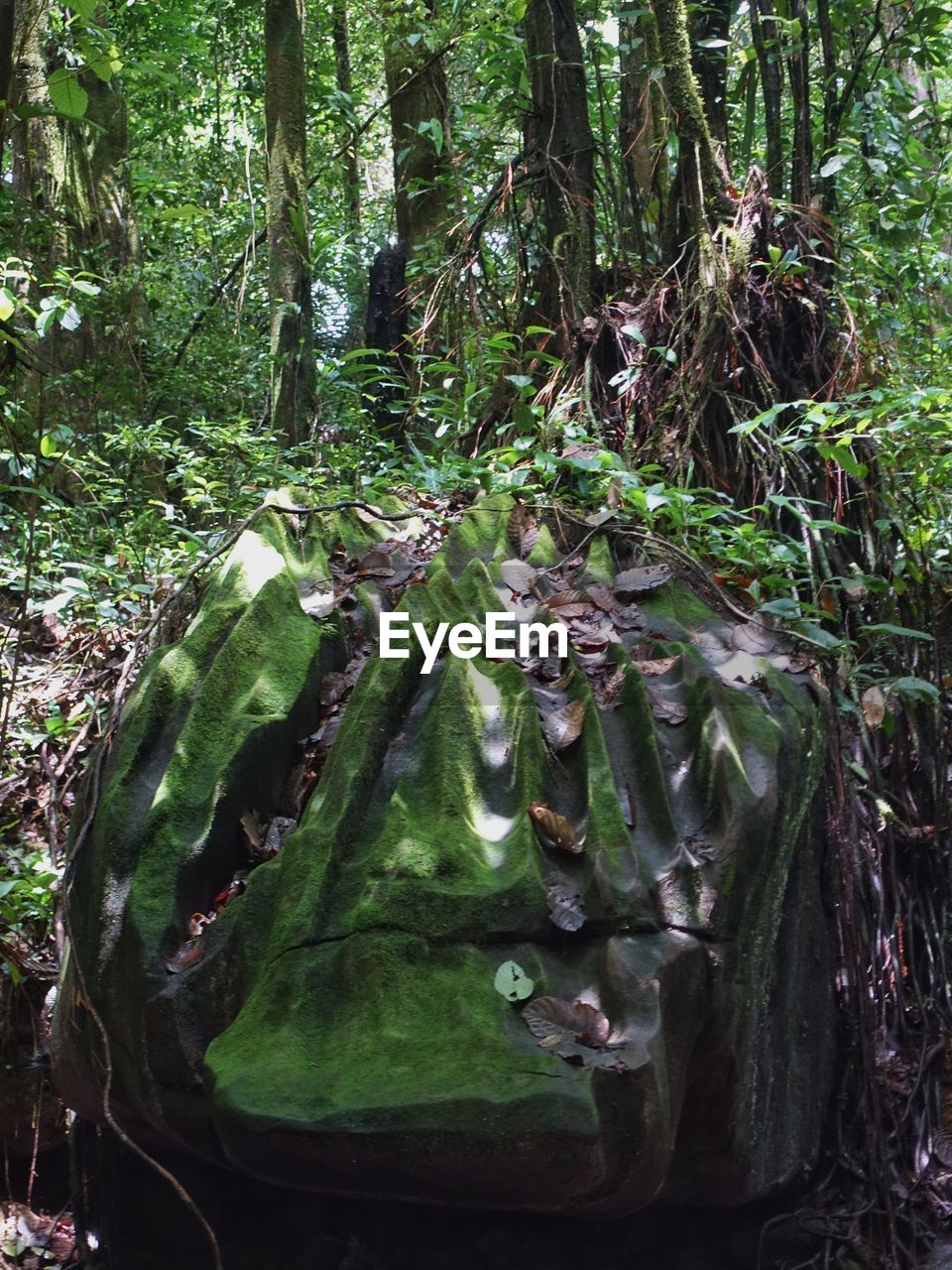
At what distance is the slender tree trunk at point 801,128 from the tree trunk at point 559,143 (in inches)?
42.3

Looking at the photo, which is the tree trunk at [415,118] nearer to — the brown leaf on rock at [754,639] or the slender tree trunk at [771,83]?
the slender tree trunk at [771,83]

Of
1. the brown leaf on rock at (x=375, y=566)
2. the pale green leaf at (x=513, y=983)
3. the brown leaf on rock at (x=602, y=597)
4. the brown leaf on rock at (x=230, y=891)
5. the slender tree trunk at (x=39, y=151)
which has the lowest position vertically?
the pale green leaf at (x=513, y=983)

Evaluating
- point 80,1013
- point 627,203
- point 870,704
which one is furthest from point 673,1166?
point 627,203

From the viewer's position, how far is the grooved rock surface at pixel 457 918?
2354 millimetres

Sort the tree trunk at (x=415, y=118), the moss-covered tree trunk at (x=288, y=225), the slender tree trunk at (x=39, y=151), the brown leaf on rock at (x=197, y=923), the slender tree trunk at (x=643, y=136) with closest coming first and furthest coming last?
1. the brown leaf on rock at (x=197, y=923)
2. the slender tree trunk at (x=643, y=136)
3. the moss-covered tree trunk at (x=288, y=225)
4. the slender tree trunk at (x=39, y=151)
5. the tree trunk at (x=415, y=118)

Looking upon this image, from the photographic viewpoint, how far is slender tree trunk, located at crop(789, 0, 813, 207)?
562 centimetres

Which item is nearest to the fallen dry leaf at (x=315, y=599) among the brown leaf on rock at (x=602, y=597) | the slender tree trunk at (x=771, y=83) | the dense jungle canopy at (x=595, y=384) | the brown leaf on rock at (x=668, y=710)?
the dense jungle canopy at (x=595, y=384)

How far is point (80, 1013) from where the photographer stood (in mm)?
2953

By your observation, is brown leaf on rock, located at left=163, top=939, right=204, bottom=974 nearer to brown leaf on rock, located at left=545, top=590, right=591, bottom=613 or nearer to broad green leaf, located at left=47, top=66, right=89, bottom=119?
brown leaf on rock, located at left=545, top=590, right=591, bottom=613

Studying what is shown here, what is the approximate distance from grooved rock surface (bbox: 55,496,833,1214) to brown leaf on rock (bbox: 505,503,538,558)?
2.06ft

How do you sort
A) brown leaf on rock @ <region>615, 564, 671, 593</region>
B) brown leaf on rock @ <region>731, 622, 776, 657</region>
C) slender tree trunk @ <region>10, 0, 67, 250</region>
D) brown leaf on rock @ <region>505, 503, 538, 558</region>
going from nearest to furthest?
brown leaf on rock @ <region>731, 622, 776, 657</region>
brown leaf on rock @ <region>615, 564, 671, 593</region>
brown leaf on rock @ <region>505, 503, 538, 558</region>
slender tree trunk @ <region>10, 0, 67, 250</region>

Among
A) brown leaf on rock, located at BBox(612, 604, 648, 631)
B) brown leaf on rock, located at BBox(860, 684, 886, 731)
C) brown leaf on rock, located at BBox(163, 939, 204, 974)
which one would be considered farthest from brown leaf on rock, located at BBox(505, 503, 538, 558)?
brown leaf on rock, located at BBox(163, 939, 204, 974)

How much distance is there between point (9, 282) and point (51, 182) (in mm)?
2732

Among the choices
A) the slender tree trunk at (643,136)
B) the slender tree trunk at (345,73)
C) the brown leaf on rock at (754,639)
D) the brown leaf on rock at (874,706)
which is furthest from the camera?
the slender tree trunk at (345,73)
